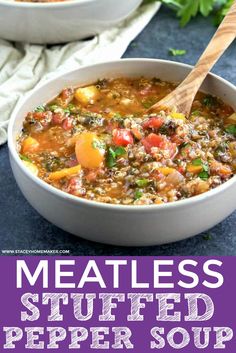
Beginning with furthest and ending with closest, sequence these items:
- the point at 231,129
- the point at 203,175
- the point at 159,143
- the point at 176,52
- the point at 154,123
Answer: the point at 176,52, the point at 231,129, the point at 154,123, the point at 159,143, the point at 203,175

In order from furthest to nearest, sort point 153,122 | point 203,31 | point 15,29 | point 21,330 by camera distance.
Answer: point 203,31
point 15,29
point 153,122
point 21,330

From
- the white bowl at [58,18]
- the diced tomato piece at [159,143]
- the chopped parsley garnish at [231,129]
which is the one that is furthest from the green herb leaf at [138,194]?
the white bowl at [58,18]

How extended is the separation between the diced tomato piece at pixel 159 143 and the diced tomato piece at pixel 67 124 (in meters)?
0.46

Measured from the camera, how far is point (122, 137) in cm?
383

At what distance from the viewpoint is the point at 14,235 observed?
12.7ft

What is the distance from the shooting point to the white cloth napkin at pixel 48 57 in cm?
503

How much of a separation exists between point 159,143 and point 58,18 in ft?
5.44

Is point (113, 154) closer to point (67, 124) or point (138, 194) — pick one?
point (138, 194)

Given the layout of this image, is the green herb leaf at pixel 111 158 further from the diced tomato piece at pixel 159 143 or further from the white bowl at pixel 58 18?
the white bowl at pixel 58 18

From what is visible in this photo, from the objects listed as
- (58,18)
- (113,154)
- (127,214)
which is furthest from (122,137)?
(58,18)

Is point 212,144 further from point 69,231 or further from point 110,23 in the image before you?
point 110,23

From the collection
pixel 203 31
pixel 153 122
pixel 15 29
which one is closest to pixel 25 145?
pixel 153 122

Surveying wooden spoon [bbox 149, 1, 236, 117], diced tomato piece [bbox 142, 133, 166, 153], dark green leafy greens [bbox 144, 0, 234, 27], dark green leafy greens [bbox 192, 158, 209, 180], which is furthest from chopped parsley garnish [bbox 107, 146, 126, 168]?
dark green leafy greens [bbox 144, 0, 234, 27]

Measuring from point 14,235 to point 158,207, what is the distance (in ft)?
2.94
